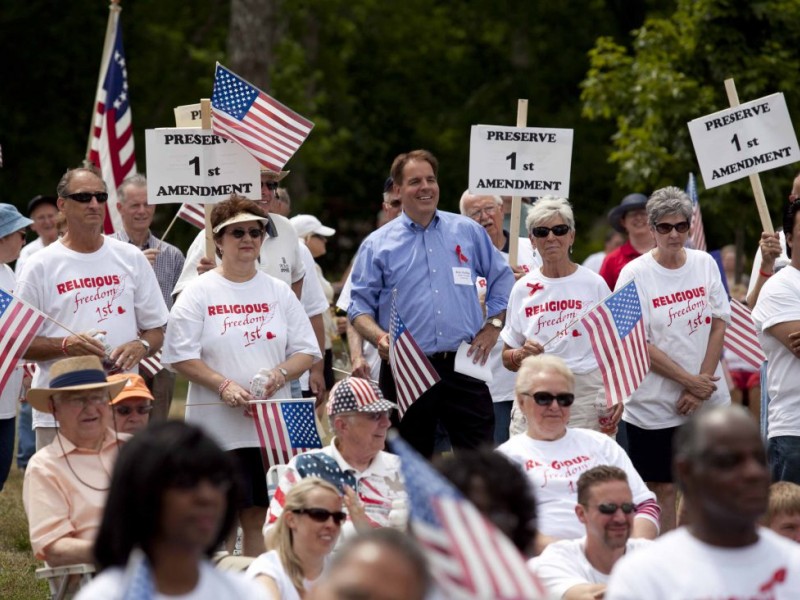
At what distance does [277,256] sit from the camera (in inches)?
372

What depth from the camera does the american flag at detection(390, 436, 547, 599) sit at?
3.50 m

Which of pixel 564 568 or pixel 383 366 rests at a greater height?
pixel 383 366

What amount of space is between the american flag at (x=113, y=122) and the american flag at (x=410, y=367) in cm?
547

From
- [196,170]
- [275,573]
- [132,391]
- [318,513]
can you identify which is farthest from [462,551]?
[196,170]

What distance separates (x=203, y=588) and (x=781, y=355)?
4898 mm

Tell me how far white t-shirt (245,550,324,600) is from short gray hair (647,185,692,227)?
3849mm

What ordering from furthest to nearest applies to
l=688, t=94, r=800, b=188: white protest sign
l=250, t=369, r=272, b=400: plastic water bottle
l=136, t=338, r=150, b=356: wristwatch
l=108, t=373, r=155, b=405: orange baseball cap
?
l=688, t=94, r=800, b=188: white protest sign
l=136, t=338, r=150, b=356: wristwatch
l=250, t=369, r=272, b=400: plastic water bottle
l=108, t=373, r=155, b=405: orange baseball cap

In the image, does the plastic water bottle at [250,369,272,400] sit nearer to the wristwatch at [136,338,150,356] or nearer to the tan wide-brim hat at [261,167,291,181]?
the wristwatch at [136,338,150,356]

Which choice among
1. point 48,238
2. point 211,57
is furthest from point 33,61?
point 48,238

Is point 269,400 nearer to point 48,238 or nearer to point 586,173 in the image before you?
point 48,238

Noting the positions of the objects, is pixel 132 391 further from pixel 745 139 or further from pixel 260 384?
pixel 745 139

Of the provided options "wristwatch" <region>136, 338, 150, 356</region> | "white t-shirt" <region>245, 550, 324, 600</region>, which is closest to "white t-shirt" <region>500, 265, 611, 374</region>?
"wristwatch" <region>136, 338, 150, 356</region>

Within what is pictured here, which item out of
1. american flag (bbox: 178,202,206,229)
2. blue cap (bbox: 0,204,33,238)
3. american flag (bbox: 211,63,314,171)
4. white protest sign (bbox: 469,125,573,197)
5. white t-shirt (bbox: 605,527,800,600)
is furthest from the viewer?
american flag (bbox: 178,202,206,229)

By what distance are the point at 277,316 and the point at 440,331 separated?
38.1 inches
